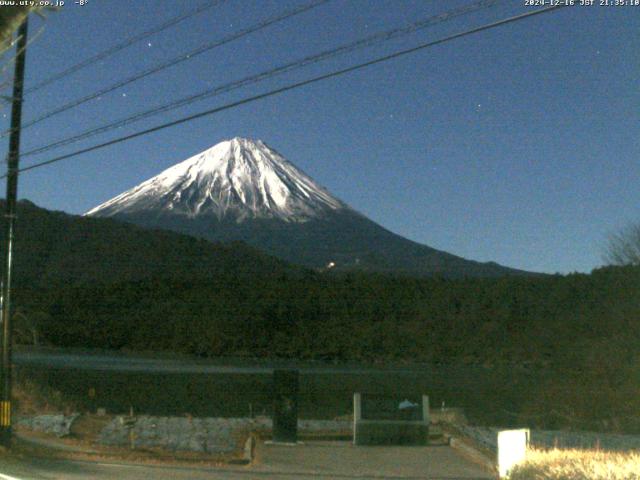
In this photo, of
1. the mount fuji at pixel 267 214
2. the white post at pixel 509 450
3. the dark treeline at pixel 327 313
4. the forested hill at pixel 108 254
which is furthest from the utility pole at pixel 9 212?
the mount fuji at pixel 267 214

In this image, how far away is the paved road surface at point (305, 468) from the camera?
39.5ft

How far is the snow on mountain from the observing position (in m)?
97.2

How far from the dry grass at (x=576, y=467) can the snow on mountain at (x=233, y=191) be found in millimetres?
84345

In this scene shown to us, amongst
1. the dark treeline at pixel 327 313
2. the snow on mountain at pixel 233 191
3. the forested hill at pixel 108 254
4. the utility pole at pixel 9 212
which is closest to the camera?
the utility pole at pixel 9 212

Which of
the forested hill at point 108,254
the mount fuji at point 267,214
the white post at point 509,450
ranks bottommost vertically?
the white post at point 509,450

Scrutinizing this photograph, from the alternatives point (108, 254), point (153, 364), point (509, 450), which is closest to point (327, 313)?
point (153, 364)

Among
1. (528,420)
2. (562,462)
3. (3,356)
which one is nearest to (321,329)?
(528,420)

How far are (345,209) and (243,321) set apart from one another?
56.4 meters

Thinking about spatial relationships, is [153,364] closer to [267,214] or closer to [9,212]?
[9,212]

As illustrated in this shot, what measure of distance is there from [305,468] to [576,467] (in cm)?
553

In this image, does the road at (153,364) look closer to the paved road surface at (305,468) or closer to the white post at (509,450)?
the paved road surface at (305,468)

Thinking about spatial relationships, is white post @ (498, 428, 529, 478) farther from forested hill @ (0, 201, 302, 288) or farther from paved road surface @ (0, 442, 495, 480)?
forested hill @ (0, 201, 302, 288)

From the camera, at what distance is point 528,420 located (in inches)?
1007

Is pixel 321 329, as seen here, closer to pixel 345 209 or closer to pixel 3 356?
pixel 3 356
